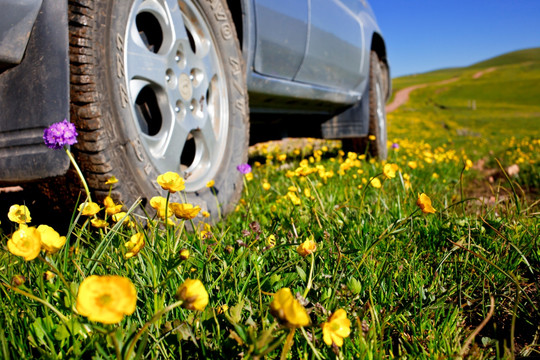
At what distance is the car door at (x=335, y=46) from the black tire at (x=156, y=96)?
928 millimetres

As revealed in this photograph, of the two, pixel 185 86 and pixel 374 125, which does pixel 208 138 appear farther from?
pixel 374 125

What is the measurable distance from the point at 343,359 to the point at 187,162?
5.38ft

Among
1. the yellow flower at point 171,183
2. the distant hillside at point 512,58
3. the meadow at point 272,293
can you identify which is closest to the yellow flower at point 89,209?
the meadow at point 272,293

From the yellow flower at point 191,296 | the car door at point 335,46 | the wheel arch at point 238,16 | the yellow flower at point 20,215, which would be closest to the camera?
the yellow flower at point 191,296

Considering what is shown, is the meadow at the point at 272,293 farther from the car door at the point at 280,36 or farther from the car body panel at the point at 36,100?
the car door at the point at 280,36

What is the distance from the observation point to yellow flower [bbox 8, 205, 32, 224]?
1.16 metres

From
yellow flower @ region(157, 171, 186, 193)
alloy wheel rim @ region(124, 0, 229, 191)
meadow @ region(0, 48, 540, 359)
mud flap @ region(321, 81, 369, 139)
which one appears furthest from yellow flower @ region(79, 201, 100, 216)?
mud flap @ region(321, 81, 369, 139)

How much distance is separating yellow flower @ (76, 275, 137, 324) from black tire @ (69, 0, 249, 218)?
3.32ft

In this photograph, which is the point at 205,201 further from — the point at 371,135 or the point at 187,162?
the point at 371,135

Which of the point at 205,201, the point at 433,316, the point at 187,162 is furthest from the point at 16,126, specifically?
the point at 433,316

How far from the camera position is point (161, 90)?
1.87m

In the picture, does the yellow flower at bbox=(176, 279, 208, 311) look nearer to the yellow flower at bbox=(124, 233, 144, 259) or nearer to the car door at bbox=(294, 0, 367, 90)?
the yellow flower at bbox=(124, 233, 144, 259)

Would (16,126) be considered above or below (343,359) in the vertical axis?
above

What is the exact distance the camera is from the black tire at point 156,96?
5.06 feet
